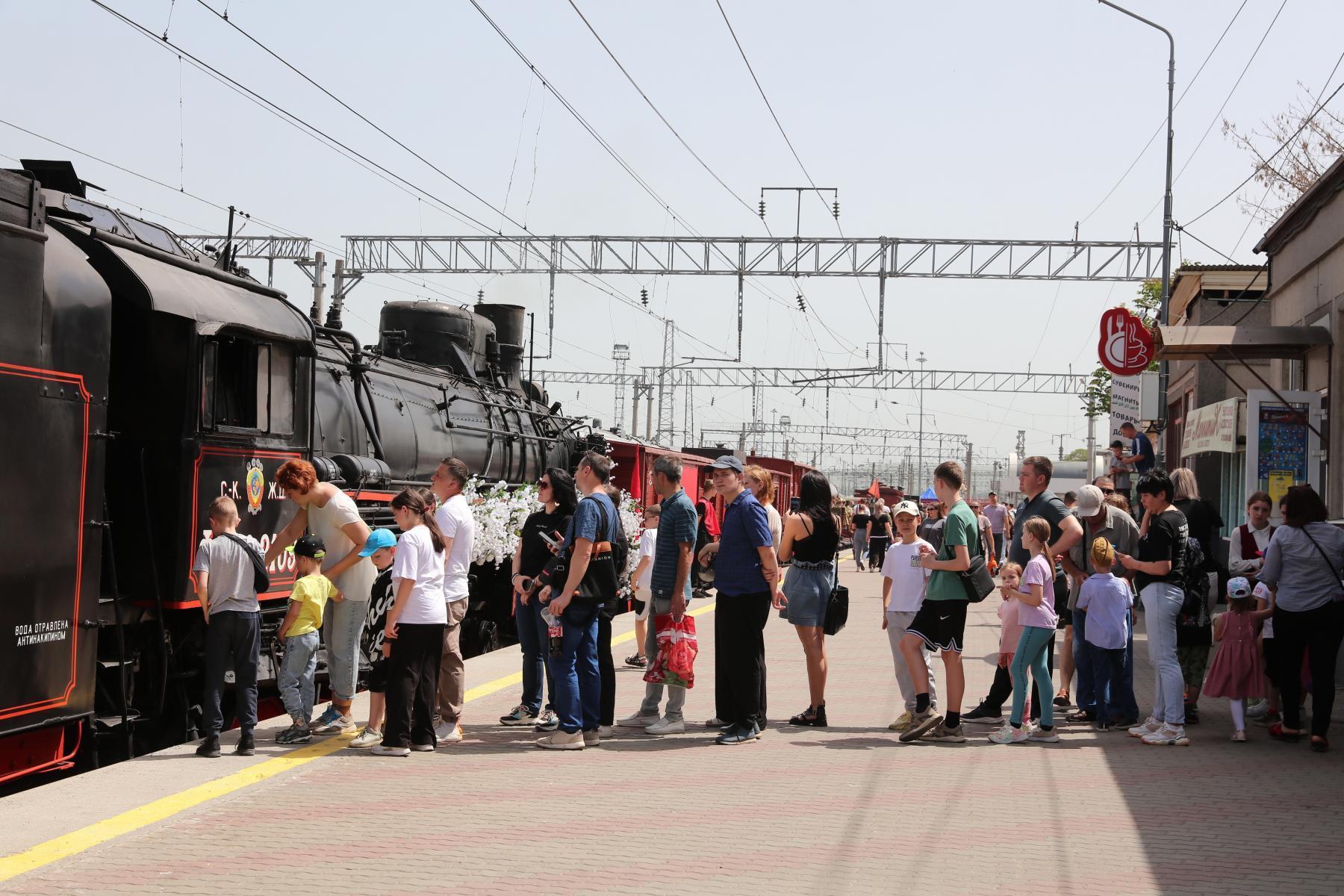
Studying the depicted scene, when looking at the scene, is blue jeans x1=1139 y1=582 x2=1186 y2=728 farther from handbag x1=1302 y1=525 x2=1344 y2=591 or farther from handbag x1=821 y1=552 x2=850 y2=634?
handbag x1=821 y1=552 x2=850 y2=634

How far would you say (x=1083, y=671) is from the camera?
403 inches

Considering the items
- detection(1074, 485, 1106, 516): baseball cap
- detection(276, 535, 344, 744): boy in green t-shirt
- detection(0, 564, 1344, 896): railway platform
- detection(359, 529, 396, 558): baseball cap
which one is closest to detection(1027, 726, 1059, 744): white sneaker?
detection(0, 564, 1344, 896): railway platform

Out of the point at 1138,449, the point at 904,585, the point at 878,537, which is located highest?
the point at 1138,449

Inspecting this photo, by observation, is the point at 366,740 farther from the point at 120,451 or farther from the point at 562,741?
the point at 120,451

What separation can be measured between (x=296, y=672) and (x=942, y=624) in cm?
433

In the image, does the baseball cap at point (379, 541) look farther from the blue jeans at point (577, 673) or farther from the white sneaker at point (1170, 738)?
the white sneaker at point (1170, 738)

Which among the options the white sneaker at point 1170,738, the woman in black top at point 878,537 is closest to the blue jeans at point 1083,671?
the white sneaker at point 1170,738

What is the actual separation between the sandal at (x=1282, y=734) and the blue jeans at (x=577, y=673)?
4.85 m

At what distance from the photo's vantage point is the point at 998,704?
10414 mm

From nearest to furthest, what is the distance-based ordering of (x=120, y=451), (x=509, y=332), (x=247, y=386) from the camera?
(x=120, y=451) < (x=247, y=386) < (x=509, y=332)

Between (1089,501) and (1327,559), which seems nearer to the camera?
(1327,559)

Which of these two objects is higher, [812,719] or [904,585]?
[904,585]

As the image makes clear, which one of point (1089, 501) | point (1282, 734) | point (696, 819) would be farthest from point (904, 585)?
point (696, 819)

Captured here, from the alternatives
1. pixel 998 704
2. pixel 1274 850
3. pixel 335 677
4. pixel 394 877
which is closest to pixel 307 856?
pixel 394 877
